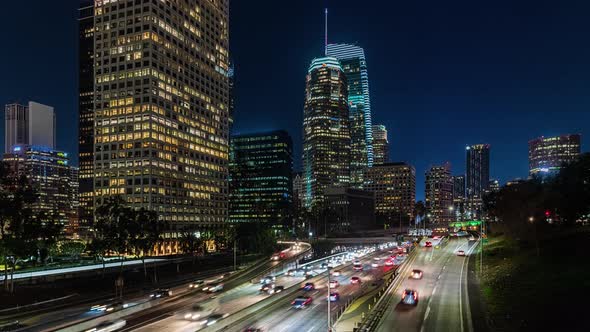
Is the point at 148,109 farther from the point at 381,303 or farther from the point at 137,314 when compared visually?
the point at 381,303

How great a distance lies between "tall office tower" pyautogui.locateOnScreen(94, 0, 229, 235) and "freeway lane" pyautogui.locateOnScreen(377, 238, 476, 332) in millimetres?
99313

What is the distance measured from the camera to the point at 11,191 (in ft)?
254

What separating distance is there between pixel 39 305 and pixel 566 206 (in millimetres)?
101781

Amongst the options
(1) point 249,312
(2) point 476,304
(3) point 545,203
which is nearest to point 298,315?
(1) point 249,312

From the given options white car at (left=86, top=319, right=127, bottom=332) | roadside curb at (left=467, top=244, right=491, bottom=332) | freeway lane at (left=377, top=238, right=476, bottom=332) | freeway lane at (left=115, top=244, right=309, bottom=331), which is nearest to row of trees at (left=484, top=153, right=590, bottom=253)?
freeway lane at (left=377, top=238, right=476, bottom=332)

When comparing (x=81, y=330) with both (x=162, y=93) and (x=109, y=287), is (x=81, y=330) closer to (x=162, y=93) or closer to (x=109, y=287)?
(x=109, y=287)

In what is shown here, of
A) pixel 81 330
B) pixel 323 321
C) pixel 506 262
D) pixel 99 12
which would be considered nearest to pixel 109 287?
pixel 81 330

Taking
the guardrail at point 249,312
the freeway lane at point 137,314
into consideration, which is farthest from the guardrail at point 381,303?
the freeway lane at point 137,314

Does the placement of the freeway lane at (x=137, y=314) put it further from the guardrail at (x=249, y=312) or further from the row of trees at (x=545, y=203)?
the row of trees at (x=545, y=203)

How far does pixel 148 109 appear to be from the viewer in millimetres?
160125

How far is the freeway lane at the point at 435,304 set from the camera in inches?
1833

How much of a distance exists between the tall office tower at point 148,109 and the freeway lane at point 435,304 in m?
99.3

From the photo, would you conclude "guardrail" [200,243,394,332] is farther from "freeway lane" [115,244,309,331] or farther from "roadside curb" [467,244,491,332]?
"roadside curb" [467,244,491,332]

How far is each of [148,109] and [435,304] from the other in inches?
5099
